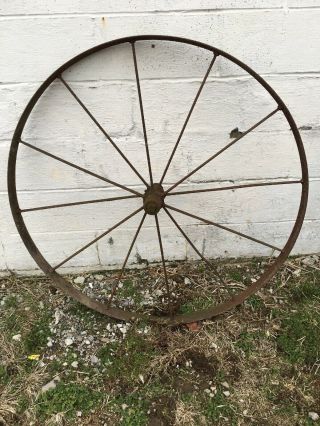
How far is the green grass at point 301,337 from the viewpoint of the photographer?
1.88 meters

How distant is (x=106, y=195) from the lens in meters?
1.99

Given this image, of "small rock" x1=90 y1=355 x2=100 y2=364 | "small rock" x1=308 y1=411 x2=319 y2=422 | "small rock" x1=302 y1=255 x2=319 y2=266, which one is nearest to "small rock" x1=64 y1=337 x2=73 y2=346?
"small rock" x1=90 y1=355 x2=100 y2=364

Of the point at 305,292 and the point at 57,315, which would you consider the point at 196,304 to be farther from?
the point at 57,315

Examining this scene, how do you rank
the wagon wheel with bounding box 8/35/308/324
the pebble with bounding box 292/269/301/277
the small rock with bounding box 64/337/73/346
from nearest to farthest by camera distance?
the wagon wheel with bounding box 8/35/308/324
the small rock with bounding box 64/337/73/346
the pebble with bounding box 292/269/301/277

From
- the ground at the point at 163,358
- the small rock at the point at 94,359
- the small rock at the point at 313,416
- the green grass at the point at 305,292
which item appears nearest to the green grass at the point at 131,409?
the ground at the point at 163,358

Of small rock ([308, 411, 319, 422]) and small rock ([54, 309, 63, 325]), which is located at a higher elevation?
small rock ([54, 309, 63, 325])

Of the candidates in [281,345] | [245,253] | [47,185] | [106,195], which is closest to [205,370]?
[281,345]

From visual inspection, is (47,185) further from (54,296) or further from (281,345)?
(281,345)

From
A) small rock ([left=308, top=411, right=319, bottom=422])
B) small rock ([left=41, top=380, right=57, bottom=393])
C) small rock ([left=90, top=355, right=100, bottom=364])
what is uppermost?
small rock ([left=90, top=355, right=100, bottom=364])

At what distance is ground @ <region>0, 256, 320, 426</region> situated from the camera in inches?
68.6

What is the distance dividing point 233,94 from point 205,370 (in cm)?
102

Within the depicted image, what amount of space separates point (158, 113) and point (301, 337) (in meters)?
1.02

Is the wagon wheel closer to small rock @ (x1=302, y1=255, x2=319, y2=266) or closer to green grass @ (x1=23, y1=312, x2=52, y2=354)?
green grass @ (x1=23, y1=312, x2=52, y2=354)

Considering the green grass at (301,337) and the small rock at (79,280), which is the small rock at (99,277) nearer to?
the small rock at (79,280)
